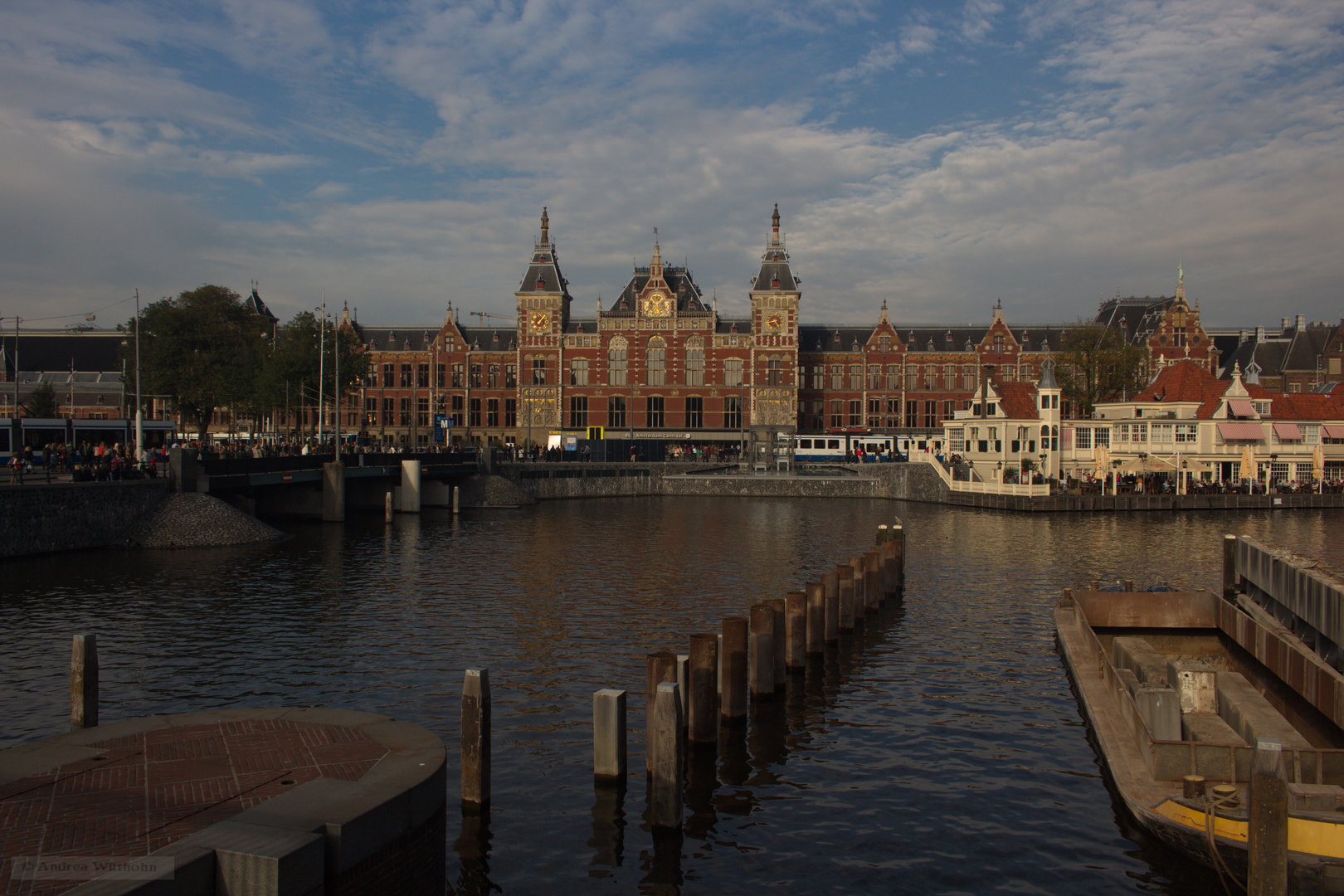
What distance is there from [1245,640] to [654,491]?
64.6 m

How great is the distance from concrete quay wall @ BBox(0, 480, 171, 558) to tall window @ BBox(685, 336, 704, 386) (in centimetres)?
6869

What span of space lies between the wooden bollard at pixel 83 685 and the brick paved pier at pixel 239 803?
283 cm

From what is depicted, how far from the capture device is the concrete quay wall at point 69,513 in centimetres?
3941

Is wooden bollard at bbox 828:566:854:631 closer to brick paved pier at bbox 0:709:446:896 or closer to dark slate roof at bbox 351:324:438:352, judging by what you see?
brick paved pier at bbox 0:709:446:896

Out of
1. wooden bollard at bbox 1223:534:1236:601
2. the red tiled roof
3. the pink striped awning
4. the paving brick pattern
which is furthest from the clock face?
the paving brick pattern

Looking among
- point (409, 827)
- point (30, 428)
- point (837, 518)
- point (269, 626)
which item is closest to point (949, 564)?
point (837, 518)

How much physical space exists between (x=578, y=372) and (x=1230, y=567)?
Answer: 84.0 meters

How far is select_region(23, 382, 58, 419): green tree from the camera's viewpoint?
92.8 metres

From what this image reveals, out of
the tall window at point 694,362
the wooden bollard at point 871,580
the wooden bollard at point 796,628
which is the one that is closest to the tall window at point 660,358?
the tall window at point 694,362

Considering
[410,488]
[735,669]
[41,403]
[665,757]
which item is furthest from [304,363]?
[665,757]

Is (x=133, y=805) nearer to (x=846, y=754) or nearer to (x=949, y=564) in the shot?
(x=846, y=754)

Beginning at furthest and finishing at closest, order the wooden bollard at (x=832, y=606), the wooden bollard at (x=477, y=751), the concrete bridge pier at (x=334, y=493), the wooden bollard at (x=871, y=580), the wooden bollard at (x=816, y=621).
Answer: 1. the concrete bridge pier at (x=334, y=493)
2. the wooden bollard at (x=871, y=580)
3. the wooden bollard at (x=832, y=606)
4. the wooden bollard at (x=816, y=621)
5. the wooden bollard at (x=477, y=751)

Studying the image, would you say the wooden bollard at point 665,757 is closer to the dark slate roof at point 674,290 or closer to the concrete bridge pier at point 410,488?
the concrete bridge pier at point 410,488

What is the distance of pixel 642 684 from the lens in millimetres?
22109
